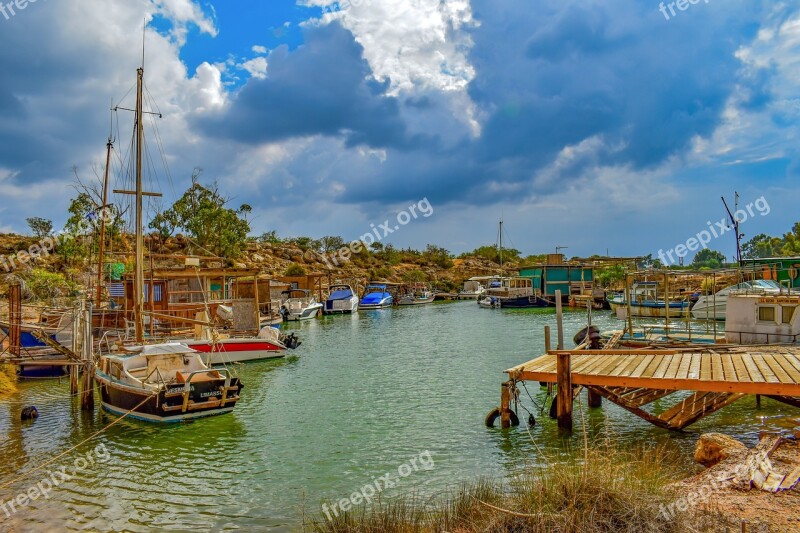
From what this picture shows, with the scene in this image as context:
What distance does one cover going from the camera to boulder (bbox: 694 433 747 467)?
11.6m

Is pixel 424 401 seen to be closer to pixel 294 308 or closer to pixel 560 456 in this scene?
pixel 560 456

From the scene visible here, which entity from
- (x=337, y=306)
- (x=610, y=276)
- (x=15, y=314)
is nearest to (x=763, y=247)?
(x=610, y=276)

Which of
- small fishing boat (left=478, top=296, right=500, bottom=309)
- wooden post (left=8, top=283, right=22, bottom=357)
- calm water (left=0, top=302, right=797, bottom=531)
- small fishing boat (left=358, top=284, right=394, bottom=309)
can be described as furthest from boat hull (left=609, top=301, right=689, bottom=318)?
wooden post (left=8, top=283, right=22, bottom=357)

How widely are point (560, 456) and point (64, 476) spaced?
39.1ft

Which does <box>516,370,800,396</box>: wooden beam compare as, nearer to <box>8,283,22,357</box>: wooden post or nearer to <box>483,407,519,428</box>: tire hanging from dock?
<box>483,407,519,428</box>: tire hanging from dock

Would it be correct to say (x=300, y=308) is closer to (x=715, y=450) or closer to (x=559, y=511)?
(x=715, y=450)

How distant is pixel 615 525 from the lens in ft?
24.8

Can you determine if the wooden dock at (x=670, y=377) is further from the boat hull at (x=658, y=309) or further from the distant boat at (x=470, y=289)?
the distant boat at (x=470, y=289)

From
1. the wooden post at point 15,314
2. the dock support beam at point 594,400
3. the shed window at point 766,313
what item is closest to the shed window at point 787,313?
the shed window at point 766,313
